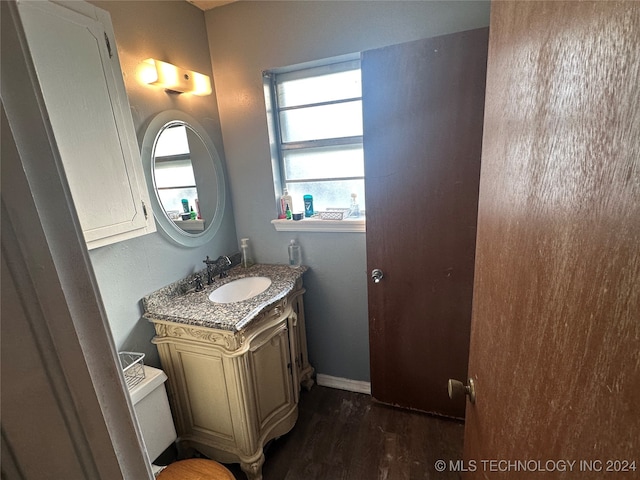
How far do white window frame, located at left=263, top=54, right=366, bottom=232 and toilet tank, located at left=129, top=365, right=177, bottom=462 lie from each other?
1.05 metres

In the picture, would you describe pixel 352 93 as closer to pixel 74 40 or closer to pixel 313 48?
pixel 313 48

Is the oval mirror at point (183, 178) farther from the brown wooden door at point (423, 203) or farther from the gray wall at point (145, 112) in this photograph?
the brown wooden door at point (423, 203)

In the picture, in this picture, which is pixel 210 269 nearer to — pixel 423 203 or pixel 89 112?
pixel 89 112

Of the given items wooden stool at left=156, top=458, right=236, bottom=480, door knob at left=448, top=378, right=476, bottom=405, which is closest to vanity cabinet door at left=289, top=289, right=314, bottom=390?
wooden stool at left=156, top=458, right=236, bottom=480

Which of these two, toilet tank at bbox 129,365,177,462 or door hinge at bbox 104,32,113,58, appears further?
toilet tank at bbox 129,365,177,462

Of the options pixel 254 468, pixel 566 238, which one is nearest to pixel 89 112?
pixel 566 238

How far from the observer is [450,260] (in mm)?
1497

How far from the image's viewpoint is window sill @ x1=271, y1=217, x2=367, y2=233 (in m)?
1.71

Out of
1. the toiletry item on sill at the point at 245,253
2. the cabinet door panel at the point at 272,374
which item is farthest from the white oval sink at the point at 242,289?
the cabinet door panel at the point at 272,374

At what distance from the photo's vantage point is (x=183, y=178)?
162cm

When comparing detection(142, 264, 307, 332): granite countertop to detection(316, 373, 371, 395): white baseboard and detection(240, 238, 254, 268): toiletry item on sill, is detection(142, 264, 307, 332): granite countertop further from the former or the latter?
detection(316, 373, 371, 395): white baseboard

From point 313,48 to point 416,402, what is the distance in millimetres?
2156

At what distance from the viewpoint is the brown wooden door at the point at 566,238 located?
27cm

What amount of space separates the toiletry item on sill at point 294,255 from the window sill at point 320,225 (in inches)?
3.9
